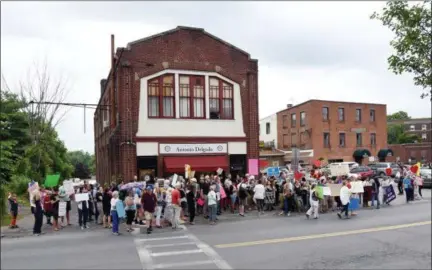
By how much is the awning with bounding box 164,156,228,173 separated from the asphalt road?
6678 millimetres

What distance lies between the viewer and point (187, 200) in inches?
674

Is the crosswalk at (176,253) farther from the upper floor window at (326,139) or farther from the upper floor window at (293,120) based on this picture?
the upper floor window at (293,120)

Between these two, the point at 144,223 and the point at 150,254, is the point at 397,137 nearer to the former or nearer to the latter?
the point at 150,254

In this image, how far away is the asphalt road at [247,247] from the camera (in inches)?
373

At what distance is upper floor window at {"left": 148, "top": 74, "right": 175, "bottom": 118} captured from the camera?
22.9 meters

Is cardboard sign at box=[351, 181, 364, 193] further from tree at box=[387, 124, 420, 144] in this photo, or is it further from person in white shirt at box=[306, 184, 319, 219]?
tree at box=[387, 124, 420, 144]

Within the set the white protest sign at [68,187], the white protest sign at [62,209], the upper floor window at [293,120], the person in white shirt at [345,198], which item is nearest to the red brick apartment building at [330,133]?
the upper floor window at [293,120]

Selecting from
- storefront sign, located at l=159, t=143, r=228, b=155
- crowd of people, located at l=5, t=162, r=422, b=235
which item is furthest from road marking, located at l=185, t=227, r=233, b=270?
storefront sign, located at l=159, t=143, r=228, b=155

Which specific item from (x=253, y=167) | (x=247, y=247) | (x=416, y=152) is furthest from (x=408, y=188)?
(x=416, y=152)

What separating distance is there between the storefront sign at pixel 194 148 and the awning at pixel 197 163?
1.08 feet

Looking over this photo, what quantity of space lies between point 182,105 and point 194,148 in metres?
2.42

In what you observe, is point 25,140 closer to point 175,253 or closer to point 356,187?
point 356,187

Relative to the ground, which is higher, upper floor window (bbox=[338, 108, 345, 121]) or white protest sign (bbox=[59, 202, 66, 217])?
upper floor window (bbox=[338, 108, 345, 121])

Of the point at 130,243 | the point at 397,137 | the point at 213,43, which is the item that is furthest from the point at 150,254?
the point at 213,43
